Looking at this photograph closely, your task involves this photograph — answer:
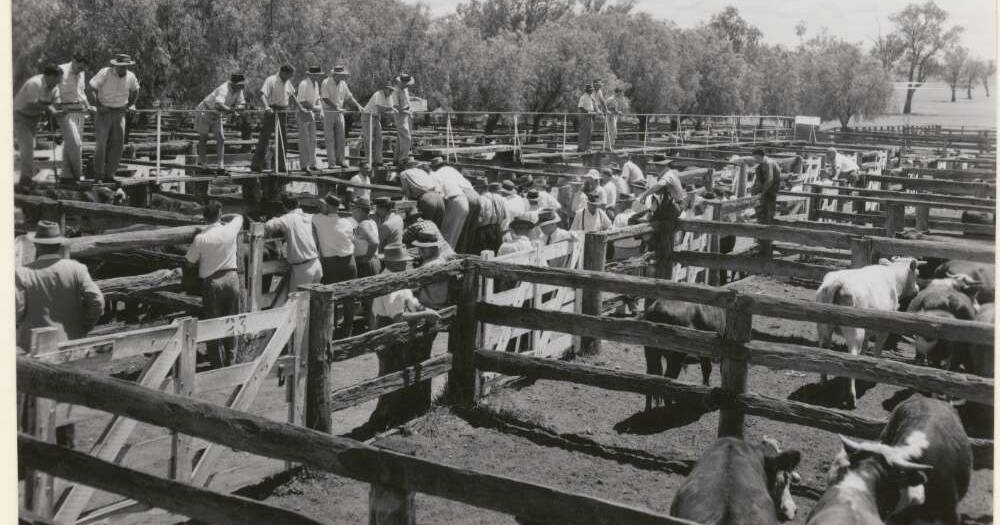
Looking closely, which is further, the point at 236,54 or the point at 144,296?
the point at 236,54

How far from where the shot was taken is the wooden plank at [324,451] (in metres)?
3.46

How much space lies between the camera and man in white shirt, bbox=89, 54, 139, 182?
41.3ft

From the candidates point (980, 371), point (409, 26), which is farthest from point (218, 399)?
point (409, 26)

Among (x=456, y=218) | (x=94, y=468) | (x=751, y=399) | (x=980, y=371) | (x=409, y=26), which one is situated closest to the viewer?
(x=94, y=468)

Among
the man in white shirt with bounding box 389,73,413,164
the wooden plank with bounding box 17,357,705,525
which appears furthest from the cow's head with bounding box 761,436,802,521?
the man in white shirt with bounding box 389,73,413,164

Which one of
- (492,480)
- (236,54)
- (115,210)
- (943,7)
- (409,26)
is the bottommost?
(492,480)

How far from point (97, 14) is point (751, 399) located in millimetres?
17260

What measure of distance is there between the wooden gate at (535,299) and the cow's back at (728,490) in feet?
11.2

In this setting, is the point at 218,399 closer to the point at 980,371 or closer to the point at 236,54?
the point at 980,371

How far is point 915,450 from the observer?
5477mm

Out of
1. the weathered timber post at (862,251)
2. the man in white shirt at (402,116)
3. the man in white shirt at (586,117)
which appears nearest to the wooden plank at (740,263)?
the weathered timber post at (862,251)

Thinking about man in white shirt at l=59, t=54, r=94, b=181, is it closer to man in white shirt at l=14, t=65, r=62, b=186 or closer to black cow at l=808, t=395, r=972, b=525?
man in white shirt at l=14, t=65, r=62, b=186

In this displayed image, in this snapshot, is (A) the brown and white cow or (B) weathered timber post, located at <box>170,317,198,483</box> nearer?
(B) weathered timber post, located at <box>170,317,198,483</box>

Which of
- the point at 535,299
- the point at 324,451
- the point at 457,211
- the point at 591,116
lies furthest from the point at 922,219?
the point at 324,451
